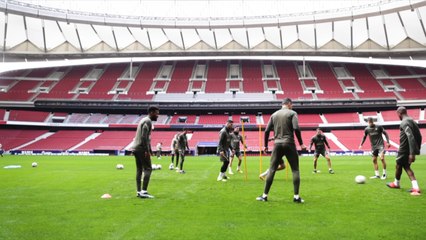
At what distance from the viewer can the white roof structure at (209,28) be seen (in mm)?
50719

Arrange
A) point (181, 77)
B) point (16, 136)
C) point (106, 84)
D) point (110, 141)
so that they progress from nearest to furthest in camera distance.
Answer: point (110, 141) < point (16, 136) < point (106, 84) < point (181, 77)

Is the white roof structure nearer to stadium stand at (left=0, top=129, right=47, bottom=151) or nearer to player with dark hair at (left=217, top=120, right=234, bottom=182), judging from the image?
stadium stand at (left=0, top=129, right=47, bottom=151)

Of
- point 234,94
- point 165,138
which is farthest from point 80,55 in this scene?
point 234,94

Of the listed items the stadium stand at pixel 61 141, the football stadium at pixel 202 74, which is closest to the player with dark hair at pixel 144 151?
the football stadium at pixel 202 74

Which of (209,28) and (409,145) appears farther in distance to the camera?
(209,28)

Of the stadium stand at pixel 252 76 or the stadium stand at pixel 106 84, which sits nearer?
the stadium stand at pixel 106 84

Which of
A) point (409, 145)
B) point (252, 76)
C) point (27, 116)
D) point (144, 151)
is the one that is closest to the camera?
point (144, 151)

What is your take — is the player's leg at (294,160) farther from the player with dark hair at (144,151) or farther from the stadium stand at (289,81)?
the stadium stand at (289,81)

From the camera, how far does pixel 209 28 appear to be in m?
55.2

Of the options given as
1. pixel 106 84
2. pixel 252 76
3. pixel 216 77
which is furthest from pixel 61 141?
pixel 252 76

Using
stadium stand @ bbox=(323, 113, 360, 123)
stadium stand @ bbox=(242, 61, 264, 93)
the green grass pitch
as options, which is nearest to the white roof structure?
stadium stand @ bbox=(242, 61, 264, 93)

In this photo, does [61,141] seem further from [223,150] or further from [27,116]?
[223,150]

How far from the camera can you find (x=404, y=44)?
2093 inches

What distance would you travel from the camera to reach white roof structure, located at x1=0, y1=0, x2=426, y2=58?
50719 millimetres
